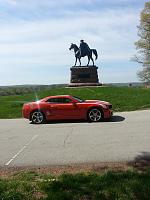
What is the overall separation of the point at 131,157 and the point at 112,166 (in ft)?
3.42

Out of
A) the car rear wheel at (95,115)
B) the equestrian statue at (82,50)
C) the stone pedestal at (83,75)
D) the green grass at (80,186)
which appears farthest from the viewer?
the equestrian statue at (82,50)

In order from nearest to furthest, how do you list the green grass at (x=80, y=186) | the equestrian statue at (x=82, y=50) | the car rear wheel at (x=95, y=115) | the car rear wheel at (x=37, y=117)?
1. the green grass at (x=80, y=186)
2. the car rear wheel at (x=95, y=115)
3. the car rear wheel at (x=37, y=117)
4. the equestrian statue at (x=82, y=50)

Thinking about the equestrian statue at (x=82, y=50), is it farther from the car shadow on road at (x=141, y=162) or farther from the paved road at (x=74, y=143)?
the car shadow on road at (x=141, y=162)

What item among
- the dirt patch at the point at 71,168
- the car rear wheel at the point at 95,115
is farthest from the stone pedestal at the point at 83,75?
the dirt patch at the point at 71,168

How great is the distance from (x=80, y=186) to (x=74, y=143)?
4.60 metres

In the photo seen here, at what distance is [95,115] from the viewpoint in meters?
15.9

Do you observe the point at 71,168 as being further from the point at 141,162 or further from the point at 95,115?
the point at 95,115

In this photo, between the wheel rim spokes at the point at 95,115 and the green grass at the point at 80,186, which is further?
the wheel rim spokes at the point at 95,115

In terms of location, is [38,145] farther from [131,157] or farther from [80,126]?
[80,126]

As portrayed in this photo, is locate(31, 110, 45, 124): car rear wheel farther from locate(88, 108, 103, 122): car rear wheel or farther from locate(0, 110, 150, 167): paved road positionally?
locate(88, 108, 103, 122): car rear wheel

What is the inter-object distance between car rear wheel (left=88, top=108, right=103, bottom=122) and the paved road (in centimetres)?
107

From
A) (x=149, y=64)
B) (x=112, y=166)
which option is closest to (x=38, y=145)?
(x=112, y=166)

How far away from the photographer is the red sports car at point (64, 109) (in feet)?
52.3

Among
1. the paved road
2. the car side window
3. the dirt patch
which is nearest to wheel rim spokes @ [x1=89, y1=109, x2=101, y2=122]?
the paved road
